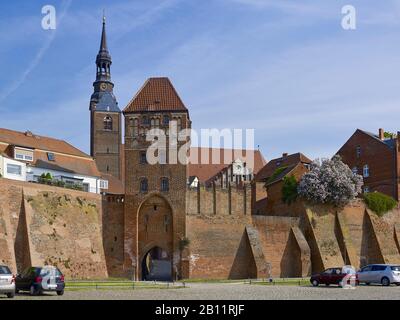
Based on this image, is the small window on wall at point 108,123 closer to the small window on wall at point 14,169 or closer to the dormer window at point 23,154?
the dormer window at point 23,154

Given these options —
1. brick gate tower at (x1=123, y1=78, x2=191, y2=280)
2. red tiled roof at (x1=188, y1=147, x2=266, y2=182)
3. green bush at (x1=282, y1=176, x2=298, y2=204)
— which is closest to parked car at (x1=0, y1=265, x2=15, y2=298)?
brick gate tower at (x1=123, y1=78, x2=191, y2=280)

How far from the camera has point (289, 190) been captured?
60.2 metres

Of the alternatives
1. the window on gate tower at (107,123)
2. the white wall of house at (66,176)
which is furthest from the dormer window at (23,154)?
the window on gate tower at (107,123)

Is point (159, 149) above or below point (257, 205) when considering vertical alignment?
above

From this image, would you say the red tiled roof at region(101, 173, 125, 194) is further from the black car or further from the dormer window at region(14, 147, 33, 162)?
the black car

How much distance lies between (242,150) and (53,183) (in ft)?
180

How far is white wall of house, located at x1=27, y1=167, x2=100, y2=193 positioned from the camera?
62.3m

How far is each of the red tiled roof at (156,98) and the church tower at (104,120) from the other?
46.1 meters

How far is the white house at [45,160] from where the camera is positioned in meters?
60.2

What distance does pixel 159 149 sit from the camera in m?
53.3

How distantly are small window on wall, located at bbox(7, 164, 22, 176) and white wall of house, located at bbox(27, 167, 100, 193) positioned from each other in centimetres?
290

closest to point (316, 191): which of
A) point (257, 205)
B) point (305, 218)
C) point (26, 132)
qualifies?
point (305, 218)

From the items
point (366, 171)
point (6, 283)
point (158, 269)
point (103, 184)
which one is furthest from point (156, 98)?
point (6, 283)
